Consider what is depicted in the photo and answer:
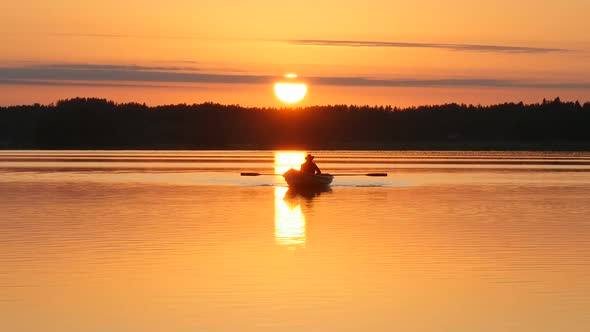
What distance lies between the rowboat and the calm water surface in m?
7.67

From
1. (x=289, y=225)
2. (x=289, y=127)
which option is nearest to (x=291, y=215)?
(x=289, y=225)

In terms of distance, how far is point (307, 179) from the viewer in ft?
142

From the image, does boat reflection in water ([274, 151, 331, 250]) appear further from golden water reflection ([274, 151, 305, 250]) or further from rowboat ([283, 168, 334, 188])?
rowboat ([283, 168, 334, 188])

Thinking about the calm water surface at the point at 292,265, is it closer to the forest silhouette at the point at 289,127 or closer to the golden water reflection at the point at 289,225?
the golden water reflection at the point at 289,225

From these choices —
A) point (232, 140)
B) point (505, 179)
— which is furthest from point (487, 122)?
point (505, 179)

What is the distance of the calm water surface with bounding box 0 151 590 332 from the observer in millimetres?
13469

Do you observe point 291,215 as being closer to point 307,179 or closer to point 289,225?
point 289,225

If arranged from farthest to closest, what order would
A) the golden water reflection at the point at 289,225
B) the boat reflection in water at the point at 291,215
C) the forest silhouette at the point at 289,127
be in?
1. the forest silhouette at the point at 289,127
2. the boat reflection in water at the point at 291,215
3. the golden water reflection at the point at 289,225

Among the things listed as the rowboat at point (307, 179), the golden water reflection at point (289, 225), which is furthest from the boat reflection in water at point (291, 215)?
the rowboat at point (307, 179)

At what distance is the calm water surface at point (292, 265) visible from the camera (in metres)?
13.5

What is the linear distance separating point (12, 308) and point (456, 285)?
6486mm

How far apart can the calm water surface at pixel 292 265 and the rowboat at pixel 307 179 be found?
25.2 feet

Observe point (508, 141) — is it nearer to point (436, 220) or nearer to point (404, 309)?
point (436, 220)

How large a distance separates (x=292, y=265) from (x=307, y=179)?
25.2 m
